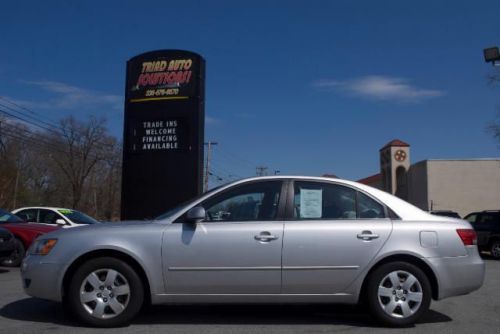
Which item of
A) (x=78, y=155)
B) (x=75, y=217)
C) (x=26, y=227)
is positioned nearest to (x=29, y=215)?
(x=75, y=217)

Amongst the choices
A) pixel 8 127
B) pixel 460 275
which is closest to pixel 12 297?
pixel 460 275

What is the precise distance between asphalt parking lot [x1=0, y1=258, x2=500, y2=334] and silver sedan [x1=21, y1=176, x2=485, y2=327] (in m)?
0.29

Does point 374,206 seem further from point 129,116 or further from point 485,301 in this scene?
point 129,116

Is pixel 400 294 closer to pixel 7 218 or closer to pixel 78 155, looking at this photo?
pixel 7 218

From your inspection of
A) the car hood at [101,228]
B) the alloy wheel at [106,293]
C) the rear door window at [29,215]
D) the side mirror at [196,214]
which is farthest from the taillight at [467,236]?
the rear door window at [29,215]

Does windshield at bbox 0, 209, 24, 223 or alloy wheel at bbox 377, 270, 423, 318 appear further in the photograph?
windshield at bbox 0, 209, 24, 223

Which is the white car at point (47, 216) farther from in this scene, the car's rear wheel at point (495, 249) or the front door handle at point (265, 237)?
the car's rear wheel at point (495, 249)

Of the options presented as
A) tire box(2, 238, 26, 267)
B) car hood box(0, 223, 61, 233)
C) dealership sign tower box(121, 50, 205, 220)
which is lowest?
tire box(2, 238, 26, 267)

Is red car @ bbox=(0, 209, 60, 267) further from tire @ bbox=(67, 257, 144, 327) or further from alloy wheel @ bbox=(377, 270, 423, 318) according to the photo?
alloy wheel @ bbox=(377, 270, 423, 318)

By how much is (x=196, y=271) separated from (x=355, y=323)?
74.4 inches

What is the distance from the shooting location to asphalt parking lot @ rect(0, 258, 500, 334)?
18.9 ft

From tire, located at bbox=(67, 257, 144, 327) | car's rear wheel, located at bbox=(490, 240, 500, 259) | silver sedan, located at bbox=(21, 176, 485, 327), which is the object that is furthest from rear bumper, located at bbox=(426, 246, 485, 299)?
car's rear wheel, located at bbox=(490, 240, 500, 259)

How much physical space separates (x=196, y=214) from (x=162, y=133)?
9304 millimetres

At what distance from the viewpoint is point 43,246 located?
5.96 meters
